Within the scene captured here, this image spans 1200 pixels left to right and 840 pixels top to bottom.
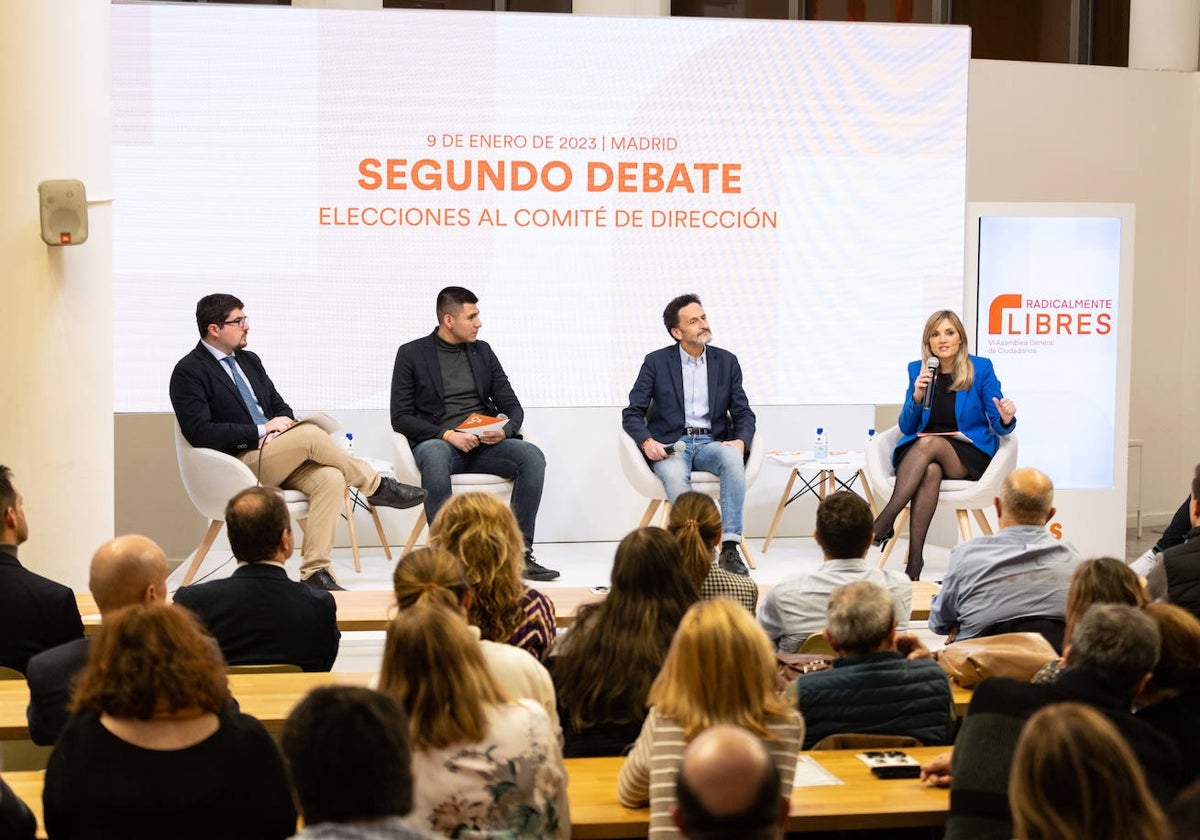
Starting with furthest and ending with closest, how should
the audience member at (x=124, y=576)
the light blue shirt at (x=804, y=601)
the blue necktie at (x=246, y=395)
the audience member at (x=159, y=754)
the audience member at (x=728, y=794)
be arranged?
1. the blue necktie at (x=246, y=395)
2. the light blue shirt at (x=804, y=601)
3. the audience member at (x=124, y=576)
4. the audience member at (x=159, y=754)
5. the audience member at (x=728, y=794)

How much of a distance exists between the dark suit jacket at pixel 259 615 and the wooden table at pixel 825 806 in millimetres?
942

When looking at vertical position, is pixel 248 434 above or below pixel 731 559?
above

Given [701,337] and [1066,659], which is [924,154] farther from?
[1066,659]

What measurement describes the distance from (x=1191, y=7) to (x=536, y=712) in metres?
8.93

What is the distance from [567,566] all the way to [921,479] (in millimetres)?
1905

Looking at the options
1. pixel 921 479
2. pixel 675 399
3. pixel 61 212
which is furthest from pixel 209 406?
pixel 921 479

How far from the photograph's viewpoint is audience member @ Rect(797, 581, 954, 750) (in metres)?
3.05

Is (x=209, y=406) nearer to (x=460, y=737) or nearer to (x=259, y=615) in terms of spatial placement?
(x=259, y=615)

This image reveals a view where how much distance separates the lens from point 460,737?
2.36 metres

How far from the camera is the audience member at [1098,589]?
313 cm

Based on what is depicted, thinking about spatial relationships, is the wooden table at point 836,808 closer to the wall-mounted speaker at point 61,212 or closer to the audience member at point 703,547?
the audience member at point 703,547

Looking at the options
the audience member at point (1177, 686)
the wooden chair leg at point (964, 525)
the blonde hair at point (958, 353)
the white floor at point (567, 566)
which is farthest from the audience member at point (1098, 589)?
the blonde hair at point (958, 353)

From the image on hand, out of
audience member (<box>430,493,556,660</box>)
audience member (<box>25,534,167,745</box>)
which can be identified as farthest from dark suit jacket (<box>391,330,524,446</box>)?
audience member (<box>25,534,167,745</box>)

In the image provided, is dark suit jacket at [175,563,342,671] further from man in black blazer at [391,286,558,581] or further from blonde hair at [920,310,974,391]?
blonde hair at [920,310,974,391]
